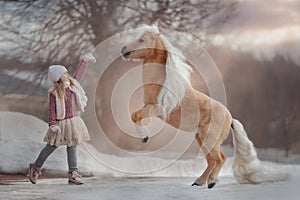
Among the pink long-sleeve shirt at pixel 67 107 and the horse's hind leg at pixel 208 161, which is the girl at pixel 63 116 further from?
the horse's hind leg at pixel 208 161

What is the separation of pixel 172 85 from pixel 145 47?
0.11m

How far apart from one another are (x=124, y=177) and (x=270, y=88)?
49 centimetres

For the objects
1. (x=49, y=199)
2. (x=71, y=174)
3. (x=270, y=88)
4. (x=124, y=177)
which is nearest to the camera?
(x=49, y=199)

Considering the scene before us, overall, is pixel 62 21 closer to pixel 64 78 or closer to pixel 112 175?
pixel 64 78

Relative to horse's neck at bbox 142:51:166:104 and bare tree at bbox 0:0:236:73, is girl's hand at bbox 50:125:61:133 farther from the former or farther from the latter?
bare tree at bbox 0:0:236:73

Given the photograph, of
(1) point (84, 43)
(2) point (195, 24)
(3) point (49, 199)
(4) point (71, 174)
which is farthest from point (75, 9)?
(3) point (49, 199)

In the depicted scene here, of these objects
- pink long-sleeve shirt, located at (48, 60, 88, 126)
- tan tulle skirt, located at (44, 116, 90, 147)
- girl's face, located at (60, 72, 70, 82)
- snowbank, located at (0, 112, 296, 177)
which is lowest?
snowbank, located at (0, 112, 296, 177)

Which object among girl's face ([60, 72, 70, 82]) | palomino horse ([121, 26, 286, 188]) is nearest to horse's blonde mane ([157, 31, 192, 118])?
palomino horse ([121, 26, 286, 188])

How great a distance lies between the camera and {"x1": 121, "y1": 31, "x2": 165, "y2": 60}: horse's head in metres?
1.39

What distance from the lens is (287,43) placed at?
67.4 inches

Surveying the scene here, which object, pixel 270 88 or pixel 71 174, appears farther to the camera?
pixel 270 88

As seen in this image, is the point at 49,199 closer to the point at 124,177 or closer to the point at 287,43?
the point at 124,177

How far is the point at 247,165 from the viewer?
149cm

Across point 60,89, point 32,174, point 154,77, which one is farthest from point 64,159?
point 154,77
